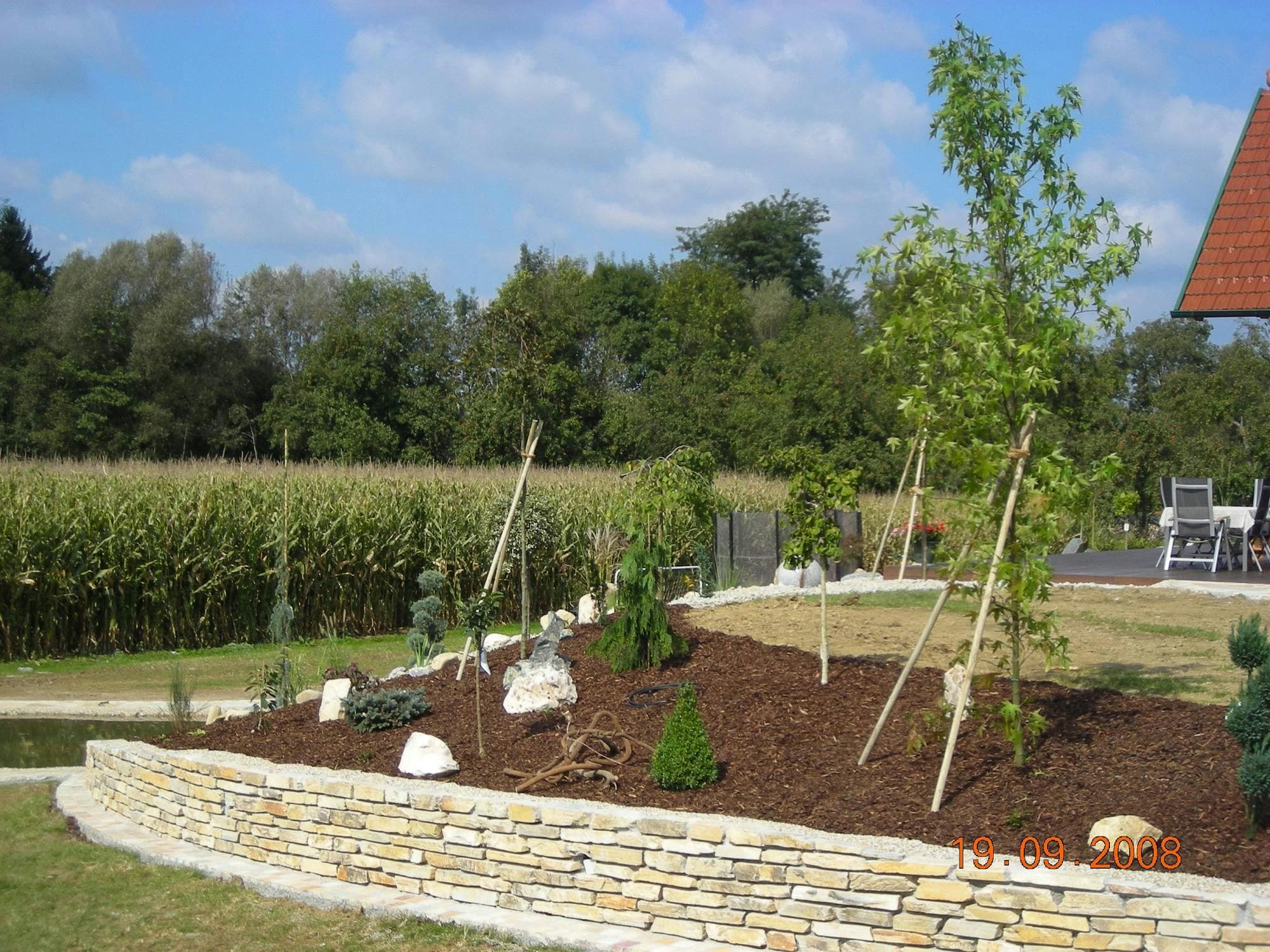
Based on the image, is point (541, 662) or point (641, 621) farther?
point (641, 621)

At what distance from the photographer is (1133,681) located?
6895 mm

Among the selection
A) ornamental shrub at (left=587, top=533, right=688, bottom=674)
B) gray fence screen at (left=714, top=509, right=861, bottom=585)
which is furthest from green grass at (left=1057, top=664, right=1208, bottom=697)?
gray fence screen at (left=714, top=509, right=861, bottom=585)

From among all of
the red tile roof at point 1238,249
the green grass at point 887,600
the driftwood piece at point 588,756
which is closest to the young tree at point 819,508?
the driftwood piece at point 588,756

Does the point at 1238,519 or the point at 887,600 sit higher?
the point at 1238,519

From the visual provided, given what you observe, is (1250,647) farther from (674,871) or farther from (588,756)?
(588,756)

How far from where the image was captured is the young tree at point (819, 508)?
6863mm

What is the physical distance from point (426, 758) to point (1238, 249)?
1021 centimetres

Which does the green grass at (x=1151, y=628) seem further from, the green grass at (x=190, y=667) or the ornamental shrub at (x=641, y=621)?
the green grass at (x=190, y=667)

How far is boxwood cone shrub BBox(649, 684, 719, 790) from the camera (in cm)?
540

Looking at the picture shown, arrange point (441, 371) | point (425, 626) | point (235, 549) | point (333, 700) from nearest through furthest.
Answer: point (333, 700)
point (425, 626)
point (235, 549)
point (441, 371)

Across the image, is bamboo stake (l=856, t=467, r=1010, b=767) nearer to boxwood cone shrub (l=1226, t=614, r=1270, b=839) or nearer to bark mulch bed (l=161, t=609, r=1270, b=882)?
bark mulch bed (l=161, t=609, r=1270, b=882)

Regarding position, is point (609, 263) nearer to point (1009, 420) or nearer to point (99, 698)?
point (99, 698)

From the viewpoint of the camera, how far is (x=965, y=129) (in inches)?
228
